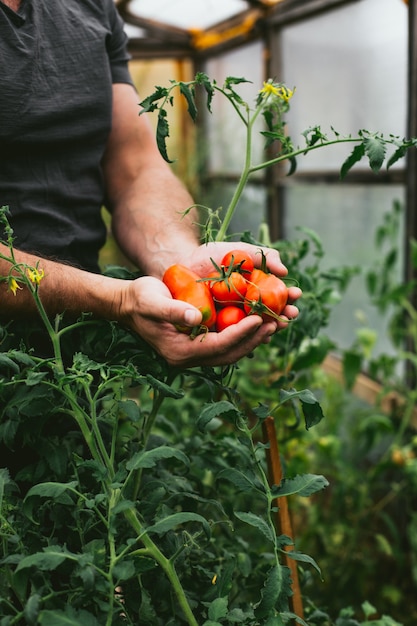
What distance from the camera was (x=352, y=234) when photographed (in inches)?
130

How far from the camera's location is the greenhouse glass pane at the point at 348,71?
287 cm

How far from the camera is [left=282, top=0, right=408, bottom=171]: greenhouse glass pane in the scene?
2869 mm

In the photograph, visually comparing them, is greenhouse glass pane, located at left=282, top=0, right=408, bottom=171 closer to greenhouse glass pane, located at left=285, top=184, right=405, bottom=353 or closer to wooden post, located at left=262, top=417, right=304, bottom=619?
greenhouse glass pane, located at left=285, top=184, right=405, bottom=353

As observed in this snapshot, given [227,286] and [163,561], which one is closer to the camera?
[163,561]

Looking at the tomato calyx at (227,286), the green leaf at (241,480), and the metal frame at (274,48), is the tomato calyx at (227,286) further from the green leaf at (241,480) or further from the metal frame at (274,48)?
the metal frame at (274,48)

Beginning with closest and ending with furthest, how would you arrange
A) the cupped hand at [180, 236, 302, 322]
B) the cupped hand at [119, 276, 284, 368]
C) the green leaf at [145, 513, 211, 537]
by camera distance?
the green leaf at [145, 513, 211, 537] → the cupped hand at [119, 276, 284, 368] → the cupped hand at [180, 236, 302, 322]

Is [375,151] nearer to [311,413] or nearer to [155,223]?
[311,413]

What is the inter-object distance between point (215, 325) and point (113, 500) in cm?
31

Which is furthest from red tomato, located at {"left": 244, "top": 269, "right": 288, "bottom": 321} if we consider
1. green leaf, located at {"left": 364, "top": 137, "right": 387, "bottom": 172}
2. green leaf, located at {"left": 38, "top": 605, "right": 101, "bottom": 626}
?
green leaf, located at {"left": 38, "top": 605, "right": 101, "bottom": 626}

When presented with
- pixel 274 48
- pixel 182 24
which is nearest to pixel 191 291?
pixel 274 48

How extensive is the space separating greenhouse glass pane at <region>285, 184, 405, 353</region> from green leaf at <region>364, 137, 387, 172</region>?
6.07 feet

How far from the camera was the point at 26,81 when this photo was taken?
1.30 meters

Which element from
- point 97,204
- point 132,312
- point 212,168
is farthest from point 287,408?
point 212,168

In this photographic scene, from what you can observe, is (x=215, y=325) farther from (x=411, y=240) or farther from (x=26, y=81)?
(x=411, y=240)
